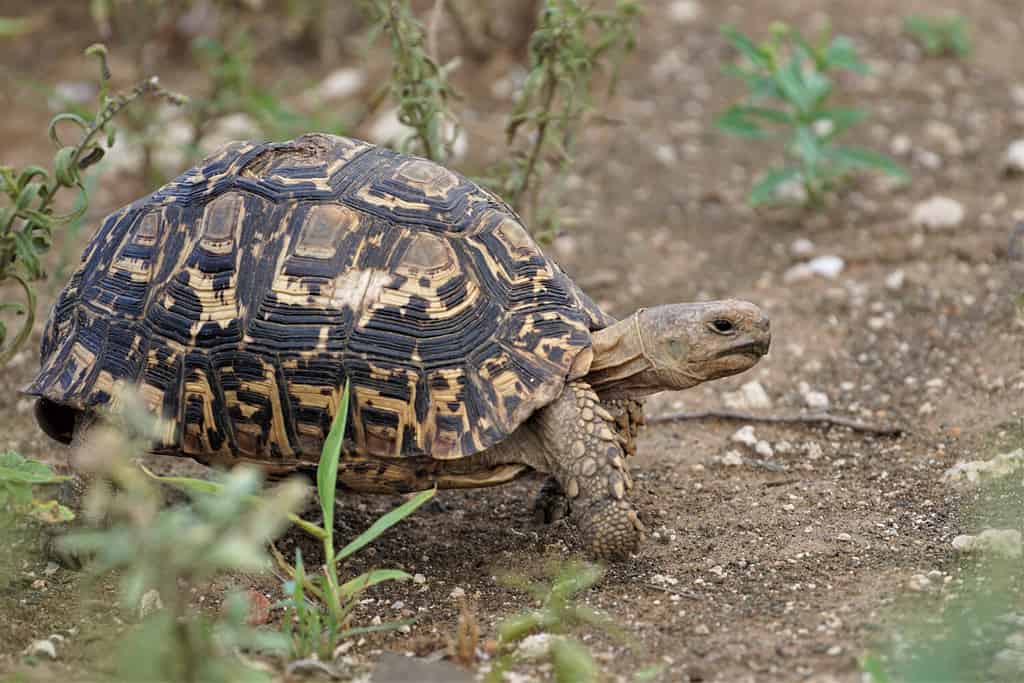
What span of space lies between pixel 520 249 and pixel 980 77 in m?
5.07

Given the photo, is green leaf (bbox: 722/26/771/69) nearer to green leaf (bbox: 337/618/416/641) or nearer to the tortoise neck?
the tortoise neck

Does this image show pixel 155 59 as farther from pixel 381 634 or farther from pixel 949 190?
pixel 381 634

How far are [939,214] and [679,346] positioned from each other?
2.97 meters

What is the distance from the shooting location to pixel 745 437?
14.9ft


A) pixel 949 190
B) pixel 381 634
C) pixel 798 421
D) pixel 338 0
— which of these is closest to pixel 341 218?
pixel 381 634

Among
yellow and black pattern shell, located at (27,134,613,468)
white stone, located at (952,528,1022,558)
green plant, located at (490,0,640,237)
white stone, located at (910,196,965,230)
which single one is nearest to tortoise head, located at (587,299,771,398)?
yellow and black pattern shell, located at (27,134,613,468)

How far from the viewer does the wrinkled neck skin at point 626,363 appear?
372 centimetres

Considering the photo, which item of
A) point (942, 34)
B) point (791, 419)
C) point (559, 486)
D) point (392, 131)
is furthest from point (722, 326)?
point (942, 34)

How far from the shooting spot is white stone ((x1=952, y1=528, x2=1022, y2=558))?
3189 mm

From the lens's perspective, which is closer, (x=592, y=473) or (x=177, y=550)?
(x=177, y=550)

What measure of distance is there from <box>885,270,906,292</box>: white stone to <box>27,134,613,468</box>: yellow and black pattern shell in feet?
7.65

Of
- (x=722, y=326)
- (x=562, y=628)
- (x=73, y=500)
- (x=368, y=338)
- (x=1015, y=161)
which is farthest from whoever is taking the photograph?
(x=1015, y=161)

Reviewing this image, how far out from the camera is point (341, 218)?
361 centimetres

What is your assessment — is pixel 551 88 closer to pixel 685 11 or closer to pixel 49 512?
pixel 49 512
